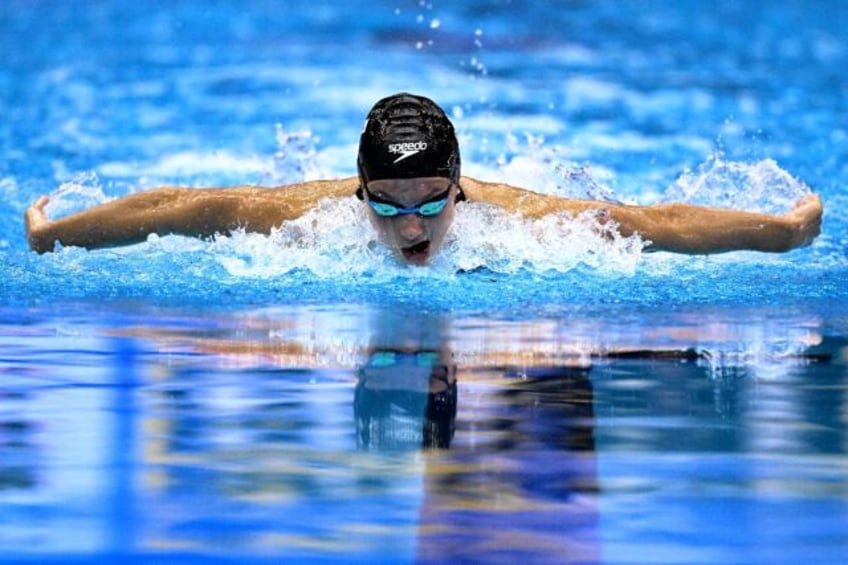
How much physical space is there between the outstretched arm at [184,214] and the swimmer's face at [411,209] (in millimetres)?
427

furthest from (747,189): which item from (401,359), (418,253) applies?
(401,359)

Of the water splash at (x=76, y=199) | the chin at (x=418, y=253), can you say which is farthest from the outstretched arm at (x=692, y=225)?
the water splash at (x=76, y=199)

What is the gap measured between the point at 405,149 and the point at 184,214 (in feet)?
2.90

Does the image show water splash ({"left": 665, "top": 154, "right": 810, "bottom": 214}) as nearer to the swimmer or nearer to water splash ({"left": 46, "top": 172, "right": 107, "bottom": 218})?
the swimmer

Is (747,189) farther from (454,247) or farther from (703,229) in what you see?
(454,247)

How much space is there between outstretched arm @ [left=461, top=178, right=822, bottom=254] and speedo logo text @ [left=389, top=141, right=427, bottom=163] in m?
0.41

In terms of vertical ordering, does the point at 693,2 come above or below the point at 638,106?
above

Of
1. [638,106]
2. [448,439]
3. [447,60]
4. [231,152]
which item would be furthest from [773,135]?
[448,439]

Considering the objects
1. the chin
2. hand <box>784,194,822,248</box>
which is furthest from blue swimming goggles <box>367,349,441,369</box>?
hand <box>784,194,822,248</box>

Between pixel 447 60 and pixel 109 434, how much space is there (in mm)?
7346

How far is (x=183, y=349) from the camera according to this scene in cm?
357

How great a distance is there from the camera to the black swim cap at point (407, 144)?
443 centimetres

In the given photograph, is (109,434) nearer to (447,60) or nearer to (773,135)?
(773,135)

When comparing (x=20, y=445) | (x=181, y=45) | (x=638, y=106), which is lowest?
(x=20, y=445)
